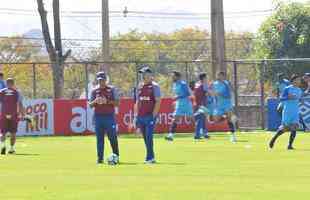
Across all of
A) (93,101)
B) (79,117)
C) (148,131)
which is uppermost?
(93,101)

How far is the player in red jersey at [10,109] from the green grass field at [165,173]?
670 millimetres

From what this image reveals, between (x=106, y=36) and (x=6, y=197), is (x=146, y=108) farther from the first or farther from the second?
(x=106, y=36)

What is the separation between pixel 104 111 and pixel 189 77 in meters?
23.1

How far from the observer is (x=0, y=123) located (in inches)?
1164

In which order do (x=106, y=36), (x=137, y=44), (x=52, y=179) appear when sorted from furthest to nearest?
1. (x=137, y=44)
2. (x=106, y=36)
3. (x=52, y=179)

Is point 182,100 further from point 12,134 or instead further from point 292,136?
point 12,134

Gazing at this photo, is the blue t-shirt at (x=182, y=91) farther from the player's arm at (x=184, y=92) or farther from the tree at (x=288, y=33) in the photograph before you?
the tree at (x=288, y=33)

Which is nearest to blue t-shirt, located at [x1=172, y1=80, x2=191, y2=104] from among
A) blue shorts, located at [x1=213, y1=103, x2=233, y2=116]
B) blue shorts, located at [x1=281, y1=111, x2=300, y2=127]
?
blue shorts, located at [x1=213, y1=103, x2=233, y2=116]

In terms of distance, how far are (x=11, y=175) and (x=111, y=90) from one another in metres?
3.86

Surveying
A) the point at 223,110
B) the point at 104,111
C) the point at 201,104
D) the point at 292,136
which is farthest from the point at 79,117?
the point at 104,111

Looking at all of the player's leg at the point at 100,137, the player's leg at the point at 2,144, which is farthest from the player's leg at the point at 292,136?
the player's leg at the point at 2,144

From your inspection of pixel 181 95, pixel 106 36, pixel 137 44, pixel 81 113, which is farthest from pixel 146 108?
pixel 137 44

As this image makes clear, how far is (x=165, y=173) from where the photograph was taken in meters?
20.9

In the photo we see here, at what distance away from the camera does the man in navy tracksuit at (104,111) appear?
23859 mm
